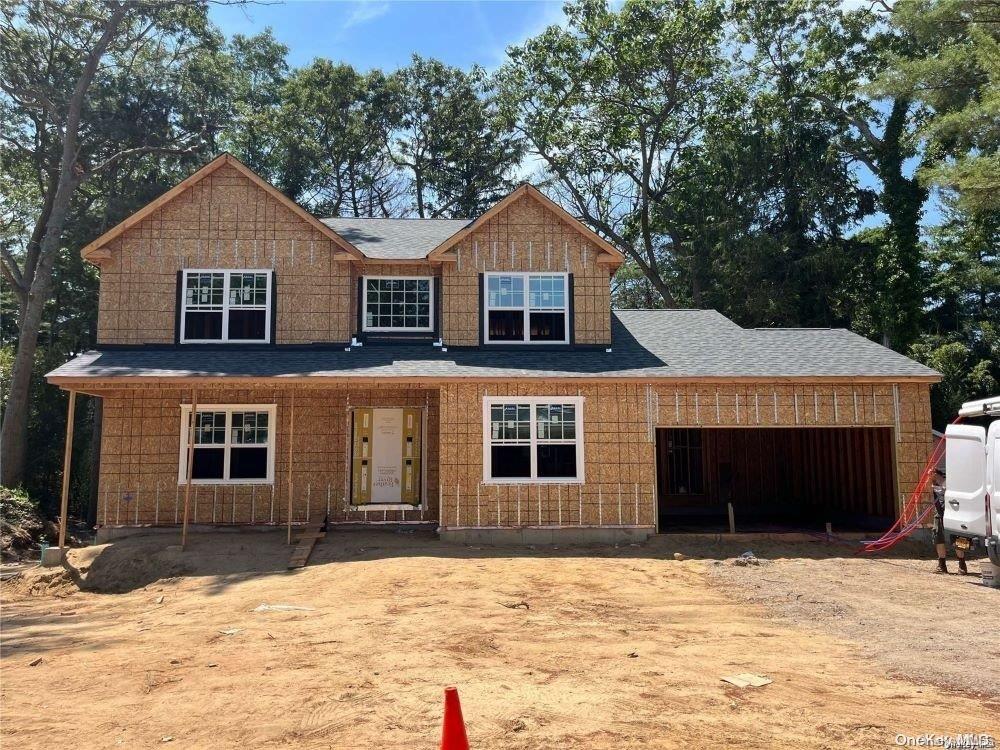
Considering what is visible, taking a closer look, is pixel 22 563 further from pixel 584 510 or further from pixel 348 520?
pixel 584 510

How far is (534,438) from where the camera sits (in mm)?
14320

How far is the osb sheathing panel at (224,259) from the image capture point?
15797 mm

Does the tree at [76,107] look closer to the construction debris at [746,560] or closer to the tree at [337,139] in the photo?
the tree at [337,139]

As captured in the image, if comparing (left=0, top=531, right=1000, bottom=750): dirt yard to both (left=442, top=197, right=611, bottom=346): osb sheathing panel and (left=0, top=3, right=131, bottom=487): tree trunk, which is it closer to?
(left=442, top=197, right=611, bottom=346): osb sheathing panel

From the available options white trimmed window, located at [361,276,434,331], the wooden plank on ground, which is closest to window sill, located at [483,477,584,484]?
the wooden plank on ground

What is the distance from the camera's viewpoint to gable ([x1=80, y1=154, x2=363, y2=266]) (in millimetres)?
16047

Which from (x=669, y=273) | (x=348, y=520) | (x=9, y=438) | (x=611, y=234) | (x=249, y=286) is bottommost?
(x=348, y=520)

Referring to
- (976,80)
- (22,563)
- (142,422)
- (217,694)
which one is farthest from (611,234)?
(217,694)

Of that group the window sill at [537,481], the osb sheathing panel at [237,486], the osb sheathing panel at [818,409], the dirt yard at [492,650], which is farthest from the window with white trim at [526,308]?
the dirt yard at [492,650]

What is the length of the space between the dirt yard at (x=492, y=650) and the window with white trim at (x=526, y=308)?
5.21 meters

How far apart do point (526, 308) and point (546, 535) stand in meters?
5.26

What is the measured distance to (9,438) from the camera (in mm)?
22156

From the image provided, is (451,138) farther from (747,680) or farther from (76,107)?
(747,680)

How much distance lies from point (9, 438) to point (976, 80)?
32155 mm
